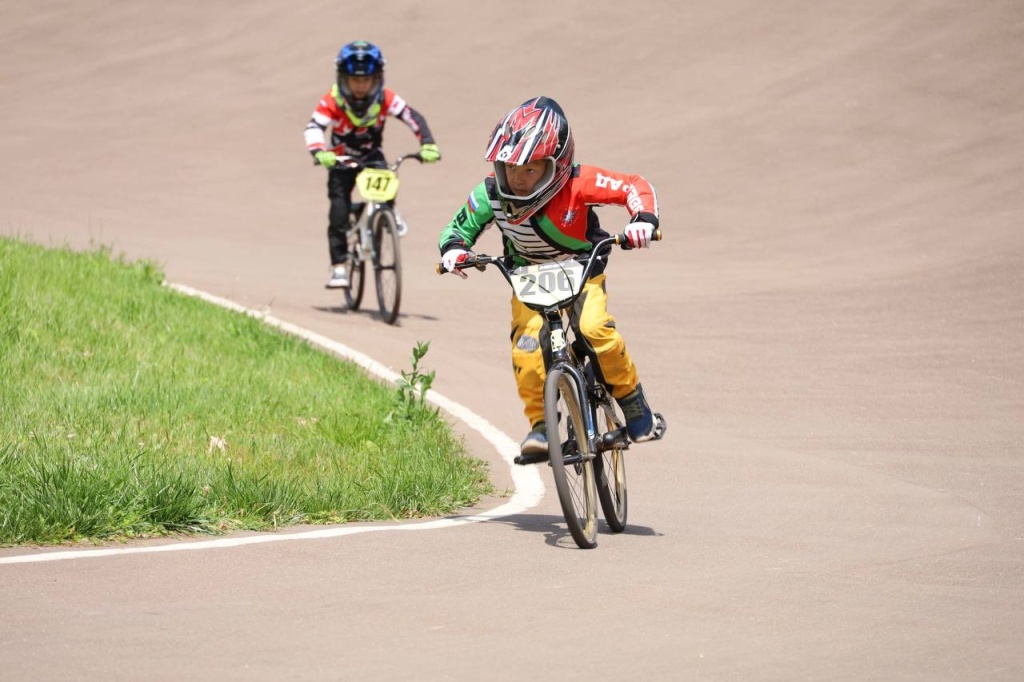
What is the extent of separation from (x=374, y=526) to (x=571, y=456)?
1108 mm

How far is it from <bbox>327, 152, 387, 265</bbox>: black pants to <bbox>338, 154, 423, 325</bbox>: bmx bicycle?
83 millimetres

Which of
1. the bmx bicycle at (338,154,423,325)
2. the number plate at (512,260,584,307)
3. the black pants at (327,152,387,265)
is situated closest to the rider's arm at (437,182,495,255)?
the number plate at (512,260,584,307)

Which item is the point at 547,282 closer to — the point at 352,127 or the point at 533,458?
the point at 533,458

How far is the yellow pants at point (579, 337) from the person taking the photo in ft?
25.9

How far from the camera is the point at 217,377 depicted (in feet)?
37.7

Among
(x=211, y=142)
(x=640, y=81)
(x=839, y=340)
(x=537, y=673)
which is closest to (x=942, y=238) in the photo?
(x=839, y=340)

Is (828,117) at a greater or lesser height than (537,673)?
greater

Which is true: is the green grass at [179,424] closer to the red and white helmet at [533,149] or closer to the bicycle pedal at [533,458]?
the bicycle pedal at [533,458]

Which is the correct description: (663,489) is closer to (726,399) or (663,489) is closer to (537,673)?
(726,399)

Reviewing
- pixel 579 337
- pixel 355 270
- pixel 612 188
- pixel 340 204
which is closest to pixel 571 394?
pixel 579 337

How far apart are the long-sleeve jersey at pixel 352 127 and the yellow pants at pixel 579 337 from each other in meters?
7.74

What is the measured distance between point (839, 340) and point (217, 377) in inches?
238

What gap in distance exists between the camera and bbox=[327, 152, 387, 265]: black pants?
15.8m

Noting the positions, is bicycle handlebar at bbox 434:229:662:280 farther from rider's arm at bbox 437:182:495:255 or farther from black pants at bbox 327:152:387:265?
black pants at bbox 327:152:387:265
